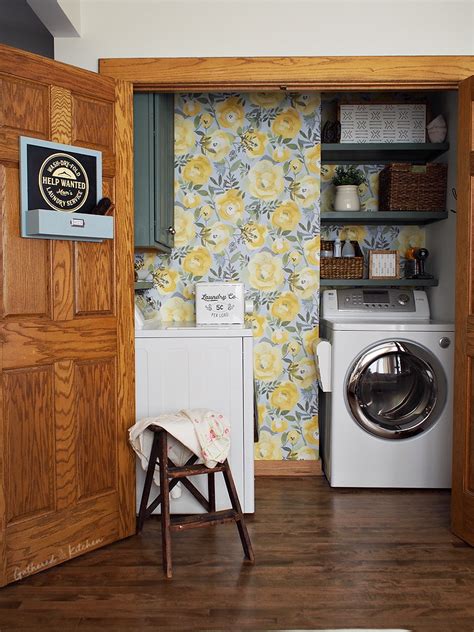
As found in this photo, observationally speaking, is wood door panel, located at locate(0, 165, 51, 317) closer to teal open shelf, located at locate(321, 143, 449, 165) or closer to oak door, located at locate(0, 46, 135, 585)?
oak door, located at locate(0, 46, 135, 585)

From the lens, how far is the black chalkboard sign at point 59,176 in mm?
2438

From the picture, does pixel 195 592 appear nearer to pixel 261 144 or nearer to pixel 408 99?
pixel 261 144

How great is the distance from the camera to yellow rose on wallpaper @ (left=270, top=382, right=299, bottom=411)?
3.95m

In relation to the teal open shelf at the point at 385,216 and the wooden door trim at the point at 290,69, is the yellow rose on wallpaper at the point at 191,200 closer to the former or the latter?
the teal open shelf at the point at 385,216

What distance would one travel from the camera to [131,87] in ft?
9.37

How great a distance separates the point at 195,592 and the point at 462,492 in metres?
1.31

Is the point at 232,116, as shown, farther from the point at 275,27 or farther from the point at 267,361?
the point at 267,361

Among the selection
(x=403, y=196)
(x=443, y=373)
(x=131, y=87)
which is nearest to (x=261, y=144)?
(x=403, y=196)

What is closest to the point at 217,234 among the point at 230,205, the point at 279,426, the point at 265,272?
the point at 230,205

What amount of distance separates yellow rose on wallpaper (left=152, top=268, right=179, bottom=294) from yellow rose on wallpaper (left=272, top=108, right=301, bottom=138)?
1.08 metres

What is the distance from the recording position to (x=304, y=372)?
3936 mm

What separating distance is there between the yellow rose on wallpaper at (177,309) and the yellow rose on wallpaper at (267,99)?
130 centimetres

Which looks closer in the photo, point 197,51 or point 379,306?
point 197,51

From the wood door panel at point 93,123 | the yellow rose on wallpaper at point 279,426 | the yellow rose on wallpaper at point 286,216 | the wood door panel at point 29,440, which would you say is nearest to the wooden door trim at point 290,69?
the wood door panel at point 93,123
